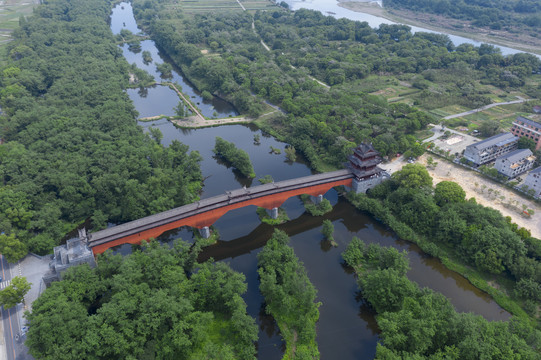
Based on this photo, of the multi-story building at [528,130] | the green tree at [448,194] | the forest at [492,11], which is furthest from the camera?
the forest at [492,11]

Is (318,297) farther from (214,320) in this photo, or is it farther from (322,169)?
(322,169)

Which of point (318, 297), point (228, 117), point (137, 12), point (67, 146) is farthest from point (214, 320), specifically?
point (137, 12)

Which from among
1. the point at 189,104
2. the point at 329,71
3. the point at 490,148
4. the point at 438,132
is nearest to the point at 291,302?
the point at 490,148

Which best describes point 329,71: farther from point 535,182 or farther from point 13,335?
point 13,335

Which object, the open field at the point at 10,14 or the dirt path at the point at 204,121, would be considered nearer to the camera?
the dirt path at the point at 204,121

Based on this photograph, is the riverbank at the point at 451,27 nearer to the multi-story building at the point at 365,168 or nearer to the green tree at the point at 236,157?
the multi-story building at the point at 365,168

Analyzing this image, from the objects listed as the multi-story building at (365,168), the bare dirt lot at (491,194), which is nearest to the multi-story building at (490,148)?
the bare dirt lot at (491,194)
